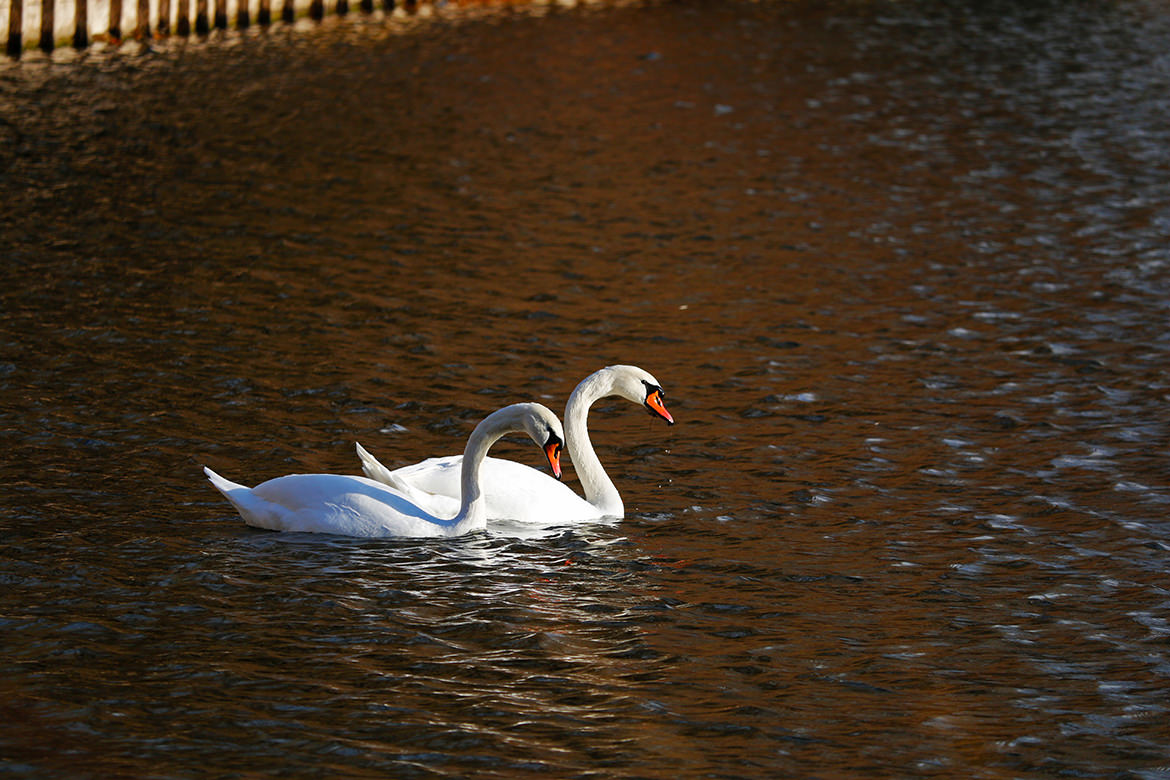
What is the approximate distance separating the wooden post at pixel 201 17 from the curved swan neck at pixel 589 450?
23.0 meters

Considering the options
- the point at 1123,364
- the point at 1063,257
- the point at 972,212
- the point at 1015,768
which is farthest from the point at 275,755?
the point at 972,212

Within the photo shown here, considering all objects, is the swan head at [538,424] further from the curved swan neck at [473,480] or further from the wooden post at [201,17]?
the wooden post at [201,17]

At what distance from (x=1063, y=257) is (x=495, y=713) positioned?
1253 cm

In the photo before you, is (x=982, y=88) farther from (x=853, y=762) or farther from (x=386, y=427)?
(x=853, y=762)

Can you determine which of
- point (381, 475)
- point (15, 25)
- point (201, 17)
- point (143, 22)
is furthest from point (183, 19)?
point (381, 475)

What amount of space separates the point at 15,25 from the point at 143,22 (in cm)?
336

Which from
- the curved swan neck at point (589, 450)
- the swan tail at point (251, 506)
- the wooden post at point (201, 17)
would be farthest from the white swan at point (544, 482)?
the wooden post at point (201, 17)

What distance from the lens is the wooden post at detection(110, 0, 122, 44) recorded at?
29.1 m

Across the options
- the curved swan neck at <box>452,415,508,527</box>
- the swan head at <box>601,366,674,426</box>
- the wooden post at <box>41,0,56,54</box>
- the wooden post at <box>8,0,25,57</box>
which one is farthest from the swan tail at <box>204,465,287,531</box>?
the wooden post at <box>41,0,56,54</box>

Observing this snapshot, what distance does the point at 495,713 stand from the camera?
309 inches

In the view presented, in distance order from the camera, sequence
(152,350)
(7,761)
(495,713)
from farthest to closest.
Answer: (152,350), (495,713), (7,761)

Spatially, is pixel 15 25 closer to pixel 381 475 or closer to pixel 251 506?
pixel 251 506

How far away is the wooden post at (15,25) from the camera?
27062 millimetres

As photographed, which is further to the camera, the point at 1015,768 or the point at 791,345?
the point at 791,345
